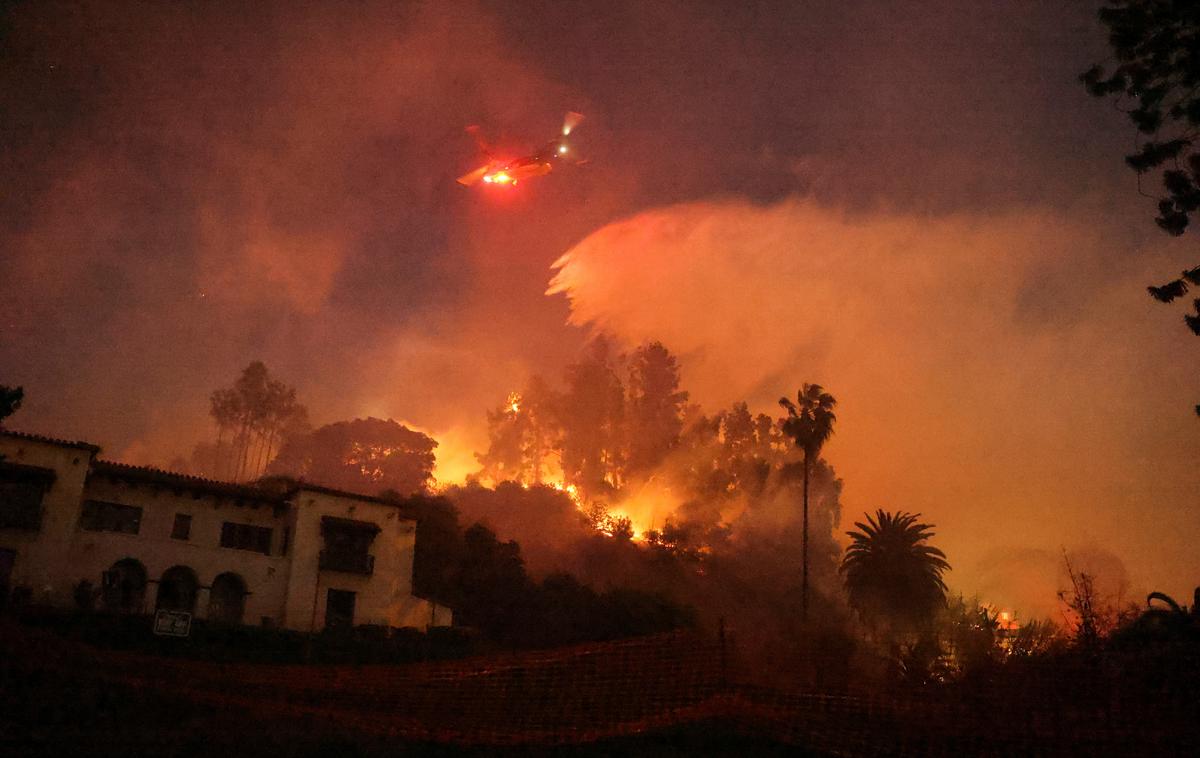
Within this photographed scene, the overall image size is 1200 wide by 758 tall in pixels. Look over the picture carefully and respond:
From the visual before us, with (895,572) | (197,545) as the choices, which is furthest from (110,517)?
(895,572)

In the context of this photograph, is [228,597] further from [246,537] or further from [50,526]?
[50,526]

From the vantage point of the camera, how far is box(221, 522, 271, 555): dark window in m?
41.5

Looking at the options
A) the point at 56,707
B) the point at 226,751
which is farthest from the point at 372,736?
the point at 56,707

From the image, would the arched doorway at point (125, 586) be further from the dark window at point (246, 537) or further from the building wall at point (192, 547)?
the dark window at point (246, 537)

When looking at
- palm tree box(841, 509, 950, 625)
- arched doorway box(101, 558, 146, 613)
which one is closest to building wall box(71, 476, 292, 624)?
arched doorway box(101, 558, 146, 613)

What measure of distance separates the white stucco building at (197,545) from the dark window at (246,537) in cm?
5

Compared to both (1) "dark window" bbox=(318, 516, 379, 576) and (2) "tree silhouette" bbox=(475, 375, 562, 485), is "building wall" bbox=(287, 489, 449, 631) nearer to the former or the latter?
(1) "dark window" bbox=(318, 516, 379, 576)

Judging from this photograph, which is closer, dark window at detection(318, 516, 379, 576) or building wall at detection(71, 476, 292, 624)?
building wall at detection(71, 476, 292, 624)

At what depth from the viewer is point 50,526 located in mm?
35781

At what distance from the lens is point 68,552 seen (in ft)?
119

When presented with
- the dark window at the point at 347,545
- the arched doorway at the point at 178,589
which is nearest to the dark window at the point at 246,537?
the arched doorway at the point at 178,589

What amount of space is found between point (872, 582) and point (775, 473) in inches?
1668

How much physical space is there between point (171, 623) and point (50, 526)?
17.9m

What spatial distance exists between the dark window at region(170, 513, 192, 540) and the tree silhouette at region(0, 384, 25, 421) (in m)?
9.70
